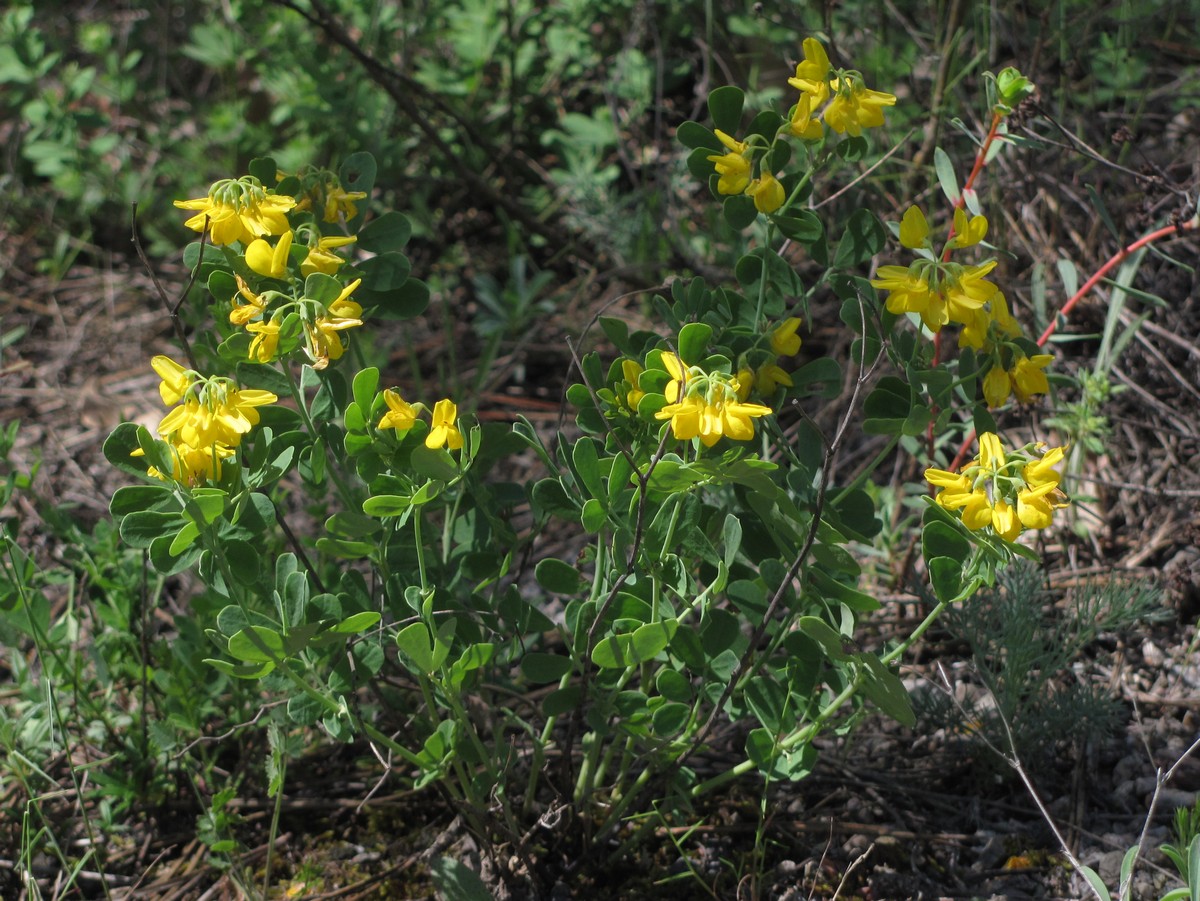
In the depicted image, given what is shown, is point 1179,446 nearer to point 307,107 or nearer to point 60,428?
point 307,107

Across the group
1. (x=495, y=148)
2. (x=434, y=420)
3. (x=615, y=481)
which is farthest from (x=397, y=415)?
(x=495, y=148)

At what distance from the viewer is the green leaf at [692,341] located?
53.3 inches

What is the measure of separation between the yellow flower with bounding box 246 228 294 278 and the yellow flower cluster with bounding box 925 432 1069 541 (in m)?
0.81

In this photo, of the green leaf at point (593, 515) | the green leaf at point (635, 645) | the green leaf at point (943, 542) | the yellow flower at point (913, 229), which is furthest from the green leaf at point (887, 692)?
the yellow flower at point (913, 229)

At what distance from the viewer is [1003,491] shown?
127 cm

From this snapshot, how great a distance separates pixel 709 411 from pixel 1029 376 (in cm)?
50

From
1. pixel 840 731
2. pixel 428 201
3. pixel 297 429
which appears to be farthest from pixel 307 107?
pixel 840 731

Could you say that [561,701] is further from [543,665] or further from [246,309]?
[246,309]

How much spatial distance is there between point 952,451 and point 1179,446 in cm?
51

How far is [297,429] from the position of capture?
161cm

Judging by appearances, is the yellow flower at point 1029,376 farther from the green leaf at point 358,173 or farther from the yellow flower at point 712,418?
the green leaf at point 358,173

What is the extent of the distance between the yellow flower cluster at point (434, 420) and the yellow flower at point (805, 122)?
57 centimetres

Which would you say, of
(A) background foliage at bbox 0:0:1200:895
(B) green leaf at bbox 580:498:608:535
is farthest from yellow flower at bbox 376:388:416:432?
(A) background foliage at bbox 0:0:1200:895

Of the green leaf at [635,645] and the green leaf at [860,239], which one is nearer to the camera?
the green leaf at [635,645]
